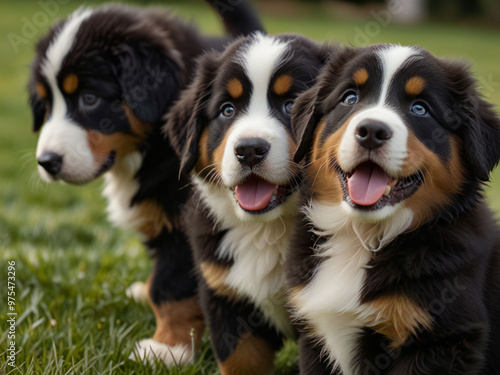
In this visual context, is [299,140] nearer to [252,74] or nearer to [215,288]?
[252,74]

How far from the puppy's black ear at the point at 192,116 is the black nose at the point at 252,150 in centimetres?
41

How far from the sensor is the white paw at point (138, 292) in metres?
3.71

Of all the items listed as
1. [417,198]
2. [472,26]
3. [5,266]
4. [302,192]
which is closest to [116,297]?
[5,266]

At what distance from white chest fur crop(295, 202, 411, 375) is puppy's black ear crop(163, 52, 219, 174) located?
69 centimetres

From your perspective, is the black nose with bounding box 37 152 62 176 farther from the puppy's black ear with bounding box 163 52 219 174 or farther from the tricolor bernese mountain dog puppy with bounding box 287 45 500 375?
the tricolor bernese mountain dog puppy with bounding box 287 45 500 375

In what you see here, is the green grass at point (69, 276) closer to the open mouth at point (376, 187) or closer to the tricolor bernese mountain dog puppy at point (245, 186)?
the tricolor bernese mountain dog puppy at point (245, 186)

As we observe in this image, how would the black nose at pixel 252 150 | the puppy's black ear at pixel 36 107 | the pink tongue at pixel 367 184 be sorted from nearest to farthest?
the pink tongue at pixel 367 184 < the black nose at pixel 252 150 < the puppy's black ear at pixel 36 107

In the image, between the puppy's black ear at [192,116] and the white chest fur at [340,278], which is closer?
the white chest fur at [340,278]

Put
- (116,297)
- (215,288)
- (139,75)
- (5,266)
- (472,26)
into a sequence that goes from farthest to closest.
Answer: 1. (472,26)
2. (5,266)
3. (116,297)
4. (139,75)
5. (215,288)

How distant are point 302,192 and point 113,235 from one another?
272cm

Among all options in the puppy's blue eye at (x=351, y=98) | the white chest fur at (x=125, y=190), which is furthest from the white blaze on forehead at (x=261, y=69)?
the white chest fur at (x=125, y=190)

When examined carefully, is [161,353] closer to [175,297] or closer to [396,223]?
[175,297]

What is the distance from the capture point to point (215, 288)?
2.84 metres

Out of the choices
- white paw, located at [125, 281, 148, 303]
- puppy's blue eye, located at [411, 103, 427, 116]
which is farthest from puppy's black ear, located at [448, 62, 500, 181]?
white paw, located at [125, 281, 148, 303]
